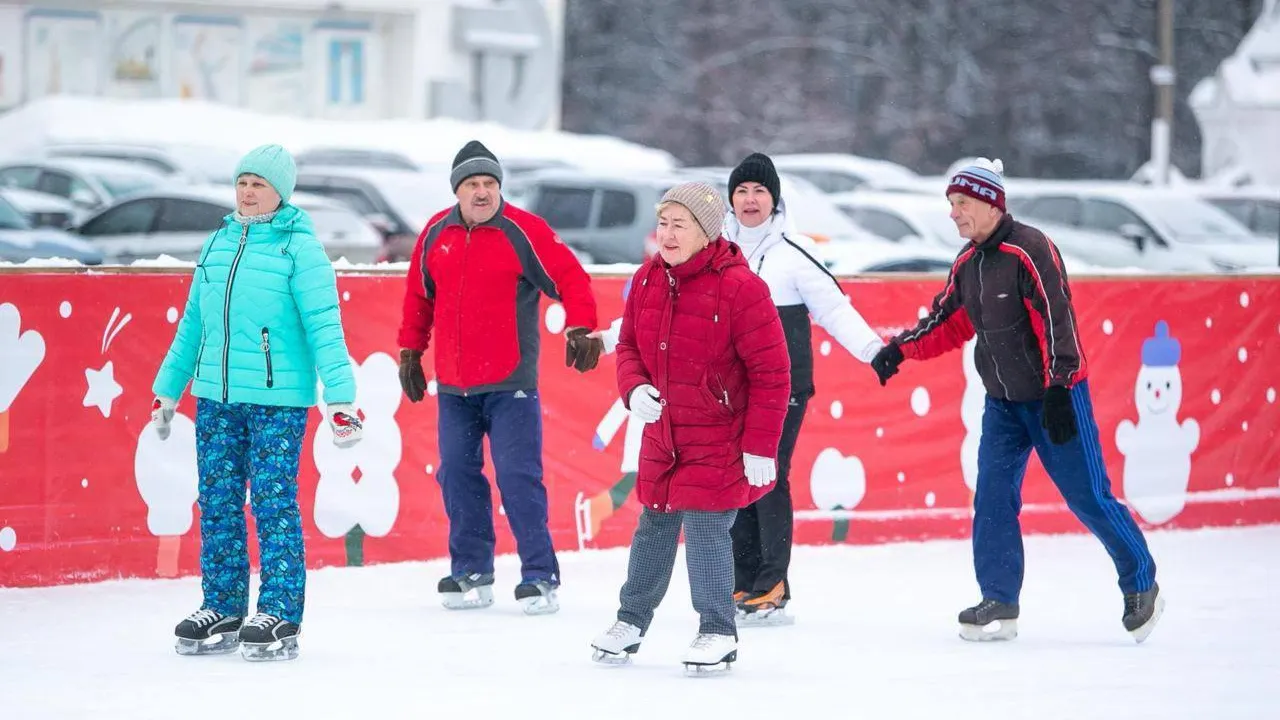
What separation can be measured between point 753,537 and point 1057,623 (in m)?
1.17

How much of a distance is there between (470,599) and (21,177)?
18236 mm

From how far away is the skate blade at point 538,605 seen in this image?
7246 mm

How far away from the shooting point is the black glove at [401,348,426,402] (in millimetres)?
7254

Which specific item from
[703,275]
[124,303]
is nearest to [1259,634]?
[703,275]

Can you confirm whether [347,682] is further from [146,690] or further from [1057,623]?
[1057,623]

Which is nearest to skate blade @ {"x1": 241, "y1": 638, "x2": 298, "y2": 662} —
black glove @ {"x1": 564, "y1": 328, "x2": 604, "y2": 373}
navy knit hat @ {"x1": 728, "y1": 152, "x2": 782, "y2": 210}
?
black glove @ {"x1": 564, "y1": 328, "x2": 604, "y2": 373}

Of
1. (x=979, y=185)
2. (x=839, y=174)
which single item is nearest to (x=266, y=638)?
(x=979, y=185)

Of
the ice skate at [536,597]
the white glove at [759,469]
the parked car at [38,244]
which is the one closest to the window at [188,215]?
the parked car at [38,244]

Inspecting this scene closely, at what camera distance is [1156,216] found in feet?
77.3

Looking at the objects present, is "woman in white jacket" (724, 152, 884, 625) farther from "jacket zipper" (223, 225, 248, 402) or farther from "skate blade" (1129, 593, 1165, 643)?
"jacket zipper" (223, 225, 248, 402)

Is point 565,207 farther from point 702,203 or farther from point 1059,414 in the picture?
point 702,203

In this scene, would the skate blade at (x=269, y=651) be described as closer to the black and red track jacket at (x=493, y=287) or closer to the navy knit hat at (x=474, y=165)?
the black and red track jacket at (x=493, y=287)

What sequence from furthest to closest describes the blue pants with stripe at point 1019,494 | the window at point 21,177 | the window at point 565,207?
1. the window at point 21,177
2. the window at point 565,207
3. the blue pants with stripe at point 1019,494

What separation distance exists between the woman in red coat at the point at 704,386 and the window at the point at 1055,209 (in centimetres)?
1967
